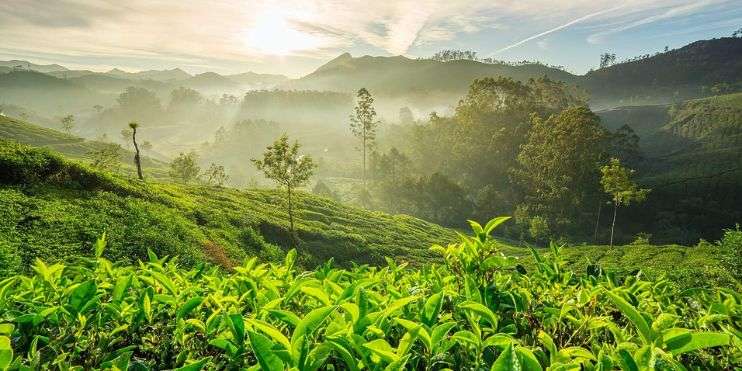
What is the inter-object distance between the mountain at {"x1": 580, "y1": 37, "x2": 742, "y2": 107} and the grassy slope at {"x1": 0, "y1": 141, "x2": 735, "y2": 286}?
170 m

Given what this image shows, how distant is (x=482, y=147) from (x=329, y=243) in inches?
2465

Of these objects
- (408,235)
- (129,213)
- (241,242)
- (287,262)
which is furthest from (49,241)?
(408,235)

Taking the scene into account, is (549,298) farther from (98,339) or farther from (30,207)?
(30,207)

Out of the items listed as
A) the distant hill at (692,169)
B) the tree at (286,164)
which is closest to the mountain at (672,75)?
the distant hill at (692,169)

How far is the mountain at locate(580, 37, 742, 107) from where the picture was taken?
16675 centimetres

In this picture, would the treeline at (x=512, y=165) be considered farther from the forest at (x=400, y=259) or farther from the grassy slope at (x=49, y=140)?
the grassy slope at (x=49, y=140)

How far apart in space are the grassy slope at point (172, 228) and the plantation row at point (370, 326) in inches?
165

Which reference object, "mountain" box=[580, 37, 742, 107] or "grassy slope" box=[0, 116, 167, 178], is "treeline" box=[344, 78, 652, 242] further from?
"mountain" box=[580, 37, 742, 107]

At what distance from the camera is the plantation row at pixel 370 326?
135cm

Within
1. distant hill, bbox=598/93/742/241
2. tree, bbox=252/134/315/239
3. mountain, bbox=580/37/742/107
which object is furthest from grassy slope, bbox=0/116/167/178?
mountain, bbox=580/37/742/107

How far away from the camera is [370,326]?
1.53 metres

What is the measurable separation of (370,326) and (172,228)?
2217cm

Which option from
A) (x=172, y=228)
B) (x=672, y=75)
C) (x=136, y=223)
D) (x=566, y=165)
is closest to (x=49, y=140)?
(x=172, y=228)

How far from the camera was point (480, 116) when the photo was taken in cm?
8619
